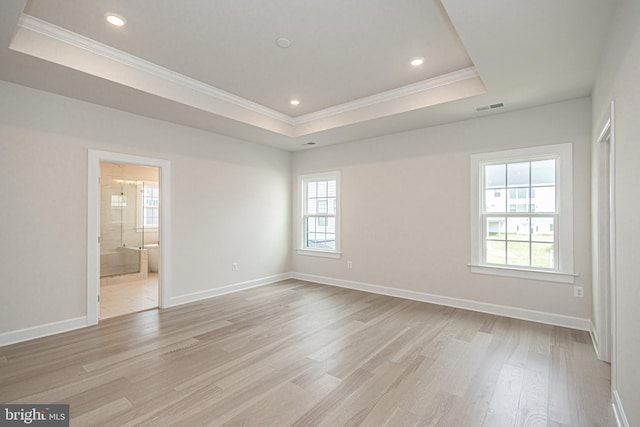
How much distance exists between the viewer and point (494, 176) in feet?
13.6

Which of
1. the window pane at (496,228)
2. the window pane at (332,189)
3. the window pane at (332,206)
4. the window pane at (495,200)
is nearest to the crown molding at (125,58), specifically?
the window pane at (332,189)

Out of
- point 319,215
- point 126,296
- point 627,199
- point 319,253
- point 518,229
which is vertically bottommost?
point 126,296

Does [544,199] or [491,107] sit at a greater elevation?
[491,107]

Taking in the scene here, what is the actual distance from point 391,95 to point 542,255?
9.21ft

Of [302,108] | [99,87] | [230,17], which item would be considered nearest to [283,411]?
Answer: [230,17]

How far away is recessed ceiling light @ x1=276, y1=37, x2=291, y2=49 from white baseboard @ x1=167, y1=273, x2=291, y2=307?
3.69 meters

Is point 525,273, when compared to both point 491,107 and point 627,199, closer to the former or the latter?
point 491,107

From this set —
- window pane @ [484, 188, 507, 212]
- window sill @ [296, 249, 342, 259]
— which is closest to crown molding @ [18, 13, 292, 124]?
window sill @ [296, 249, 342, 259]

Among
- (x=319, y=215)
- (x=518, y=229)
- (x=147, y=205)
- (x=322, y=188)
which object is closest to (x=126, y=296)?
(x=147, y=205)

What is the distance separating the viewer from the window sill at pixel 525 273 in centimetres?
359

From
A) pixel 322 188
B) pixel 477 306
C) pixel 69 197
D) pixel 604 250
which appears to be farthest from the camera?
pixel 322 188

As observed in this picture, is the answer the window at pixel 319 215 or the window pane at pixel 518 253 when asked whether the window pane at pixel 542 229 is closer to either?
the window pane at pixel 518 253

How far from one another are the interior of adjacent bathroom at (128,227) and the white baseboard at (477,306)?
3.84m

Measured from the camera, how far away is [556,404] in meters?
2.13
